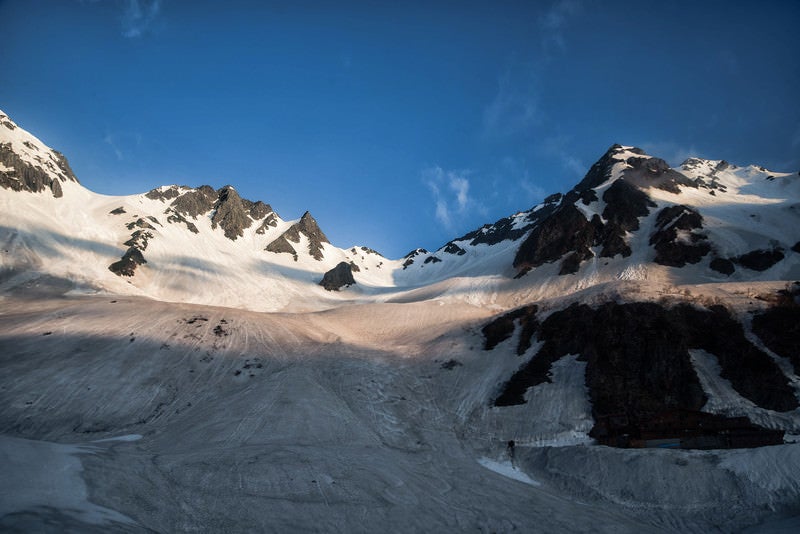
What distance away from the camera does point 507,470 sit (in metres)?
22.5

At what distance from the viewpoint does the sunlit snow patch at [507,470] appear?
2123 cm

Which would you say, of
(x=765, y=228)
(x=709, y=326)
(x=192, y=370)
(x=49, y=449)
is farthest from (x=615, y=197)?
(x=49, y=449)

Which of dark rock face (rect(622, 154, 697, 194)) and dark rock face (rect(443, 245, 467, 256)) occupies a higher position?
dark rock face (rect(622, 154, 697, 194))

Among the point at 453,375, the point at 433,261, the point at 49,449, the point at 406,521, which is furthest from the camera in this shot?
the point at 433,261

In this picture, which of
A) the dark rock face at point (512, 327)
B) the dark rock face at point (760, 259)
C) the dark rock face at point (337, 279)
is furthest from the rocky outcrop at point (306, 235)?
the dark rock face at point (760, 259)

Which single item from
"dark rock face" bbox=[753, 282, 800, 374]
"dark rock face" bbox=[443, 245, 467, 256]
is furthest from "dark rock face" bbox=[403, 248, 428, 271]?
"dark rock face" bbox=[753, 282, 800, 374]

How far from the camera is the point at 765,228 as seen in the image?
211 feet

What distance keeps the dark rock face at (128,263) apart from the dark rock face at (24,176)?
26.2 meters

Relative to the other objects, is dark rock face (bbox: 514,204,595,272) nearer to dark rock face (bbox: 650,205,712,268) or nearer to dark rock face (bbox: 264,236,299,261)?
dark rock face (bbox: 650,205,712,268)

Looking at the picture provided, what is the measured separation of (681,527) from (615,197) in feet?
253

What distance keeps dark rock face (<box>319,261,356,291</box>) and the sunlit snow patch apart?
83204 millimetres

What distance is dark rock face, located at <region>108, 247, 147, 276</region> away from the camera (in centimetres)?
7438

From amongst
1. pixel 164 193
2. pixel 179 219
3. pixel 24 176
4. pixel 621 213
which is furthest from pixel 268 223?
pixel 621 213

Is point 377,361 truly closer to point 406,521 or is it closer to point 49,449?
point 406,521
